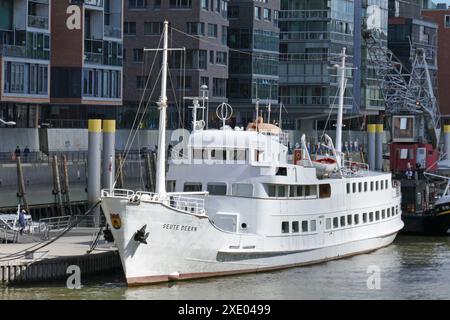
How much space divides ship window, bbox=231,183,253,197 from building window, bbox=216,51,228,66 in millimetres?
54809

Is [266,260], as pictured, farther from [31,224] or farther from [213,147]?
[31,224]

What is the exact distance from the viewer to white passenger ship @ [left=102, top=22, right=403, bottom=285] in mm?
43594

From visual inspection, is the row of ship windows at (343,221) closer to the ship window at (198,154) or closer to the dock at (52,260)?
the ship window at (198,154)

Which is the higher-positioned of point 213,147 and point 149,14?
point 149,14

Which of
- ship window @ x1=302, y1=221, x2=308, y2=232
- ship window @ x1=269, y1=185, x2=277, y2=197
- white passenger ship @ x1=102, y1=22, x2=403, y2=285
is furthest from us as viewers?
ship window @ x1=302, y1=221, x2=308, y2=232

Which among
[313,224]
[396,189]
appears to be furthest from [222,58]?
[313,224]

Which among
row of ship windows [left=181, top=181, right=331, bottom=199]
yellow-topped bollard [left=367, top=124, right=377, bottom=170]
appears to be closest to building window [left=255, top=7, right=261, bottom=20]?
yellow-topped bollard [left=367, top=124, right=377, bottom=170]

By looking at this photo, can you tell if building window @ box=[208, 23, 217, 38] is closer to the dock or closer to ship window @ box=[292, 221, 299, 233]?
ship window @ box=[292, 221, 299, 233]

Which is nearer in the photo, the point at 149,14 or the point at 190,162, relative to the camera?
the point at 190,162

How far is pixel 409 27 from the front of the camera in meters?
139

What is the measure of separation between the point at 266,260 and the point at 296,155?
9.03 m

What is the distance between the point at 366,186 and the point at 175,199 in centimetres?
1338

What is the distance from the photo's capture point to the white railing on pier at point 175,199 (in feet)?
143
